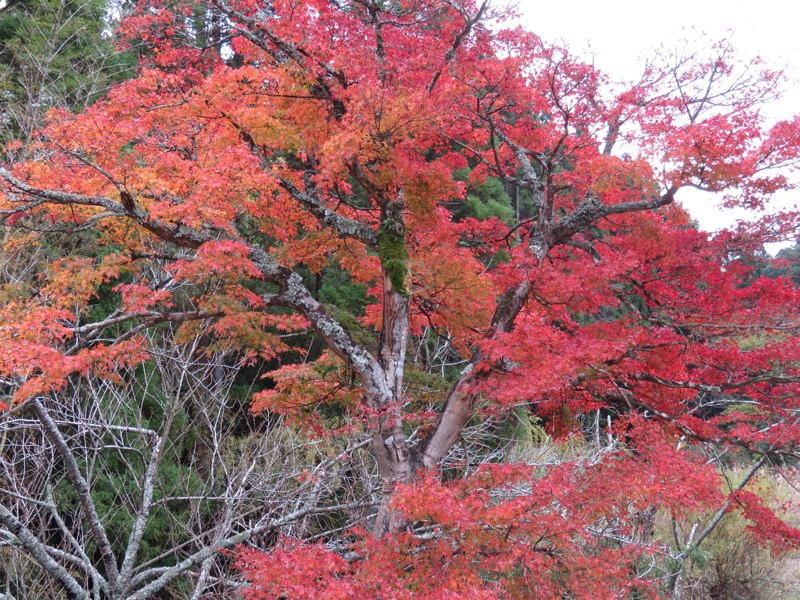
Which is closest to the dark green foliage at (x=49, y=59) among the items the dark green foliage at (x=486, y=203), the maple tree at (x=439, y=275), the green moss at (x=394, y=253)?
the maple tree at (x=439, y=275)

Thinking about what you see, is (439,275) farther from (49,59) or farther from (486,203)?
(49,59)

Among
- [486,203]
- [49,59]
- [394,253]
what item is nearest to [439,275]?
[394,253]

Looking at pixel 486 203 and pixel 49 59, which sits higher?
pixel 49 59

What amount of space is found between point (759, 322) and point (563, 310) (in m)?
2.07

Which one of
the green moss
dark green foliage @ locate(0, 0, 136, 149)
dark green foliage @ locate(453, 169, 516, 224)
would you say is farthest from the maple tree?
dark green foliage @ locate(453, 169, 516, 224)

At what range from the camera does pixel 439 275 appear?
596 centimetres

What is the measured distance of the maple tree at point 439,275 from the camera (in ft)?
15.8

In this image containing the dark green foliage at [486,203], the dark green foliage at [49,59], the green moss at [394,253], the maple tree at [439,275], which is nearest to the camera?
the maple tree at [439,275]

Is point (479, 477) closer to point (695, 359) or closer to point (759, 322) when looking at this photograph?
point (695, 359)

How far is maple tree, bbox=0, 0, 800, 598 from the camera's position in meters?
4.83

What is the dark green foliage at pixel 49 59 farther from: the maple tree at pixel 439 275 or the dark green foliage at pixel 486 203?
the dark green foliage at pixel 486 203

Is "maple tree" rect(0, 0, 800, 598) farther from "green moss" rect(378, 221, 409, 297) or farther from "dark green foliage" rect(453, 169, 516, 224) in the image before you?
"dark green foliage" rect(453, 169, 516, 224)

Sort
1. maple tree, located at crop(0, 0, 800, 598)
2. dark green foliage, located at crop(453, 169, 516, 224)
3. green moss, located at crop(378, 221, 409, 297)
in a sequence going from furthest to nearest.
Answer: dark green foliage, located at crop(453, 169, 516, 224) < green moss, located at crop(378, 221, 409, 297) < maple tree, located at crop(0, 0, 800, 598)

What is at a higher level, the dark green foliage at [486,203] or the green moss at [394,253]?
the dark green foliage at [486,203]
